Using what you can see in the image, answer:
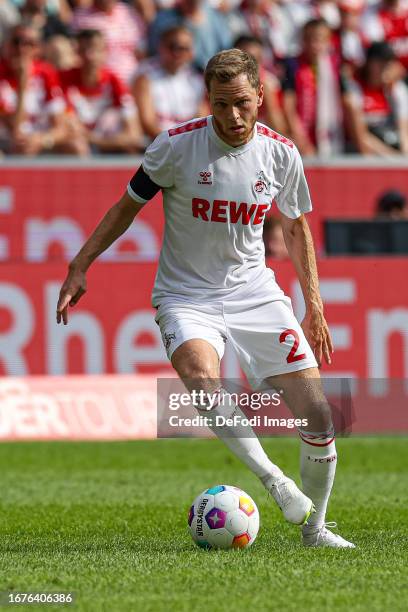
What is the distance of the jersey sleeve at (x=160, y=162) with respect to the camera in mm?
6684

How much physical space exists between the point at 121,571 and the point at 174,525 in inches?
76.4

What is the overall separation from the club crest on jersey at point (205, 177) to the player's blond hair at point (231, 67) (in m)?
0.43

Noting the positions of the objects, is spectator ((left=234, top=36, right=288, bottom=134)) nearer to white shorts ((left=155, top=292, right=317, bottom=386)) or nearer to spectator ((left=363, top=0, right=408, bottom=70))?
spectator ((left=363, top=0, right=408, bottom=70))

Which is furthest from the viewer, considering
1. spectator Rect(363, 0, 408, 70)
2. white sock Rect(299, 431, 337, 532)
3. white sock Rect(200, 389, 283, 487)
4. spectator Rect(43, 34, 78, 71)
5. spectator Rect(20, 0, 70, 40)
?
spectator Rect(363, 0, 408, 70)

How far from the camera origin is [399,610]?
16.4 feet

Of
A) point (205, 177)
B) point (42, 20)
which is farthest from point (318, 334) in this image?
point (42, 20)

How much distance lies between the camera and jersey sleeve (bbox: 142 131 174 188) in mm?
6684

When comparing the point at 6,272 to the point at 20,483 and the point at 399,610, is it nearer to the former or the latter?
the point at 20,483

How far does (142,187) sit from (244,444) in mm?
1447

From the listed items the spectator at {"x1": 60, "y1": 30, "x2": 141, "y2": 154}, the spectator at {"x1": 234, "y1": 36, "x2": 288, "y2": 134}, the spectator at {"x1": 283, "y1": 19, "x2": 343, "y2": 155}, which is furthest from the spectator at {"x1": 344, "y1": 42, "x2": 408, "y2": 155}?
the spectator at {"x1": 60, "y1": 30, "x2": 141, "y2": 154}

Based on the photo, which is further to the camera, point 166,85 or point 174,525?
point 166,85

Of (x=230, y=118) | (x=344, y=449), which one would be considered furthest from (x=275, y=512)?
(x=344, y=449)

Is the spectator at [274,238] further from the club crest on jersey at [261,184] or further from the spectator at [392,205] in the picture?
the club crest on jersey at [261,184]

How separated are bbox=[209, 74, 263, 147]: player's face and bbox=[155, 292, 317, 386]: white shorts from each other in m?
0.91
